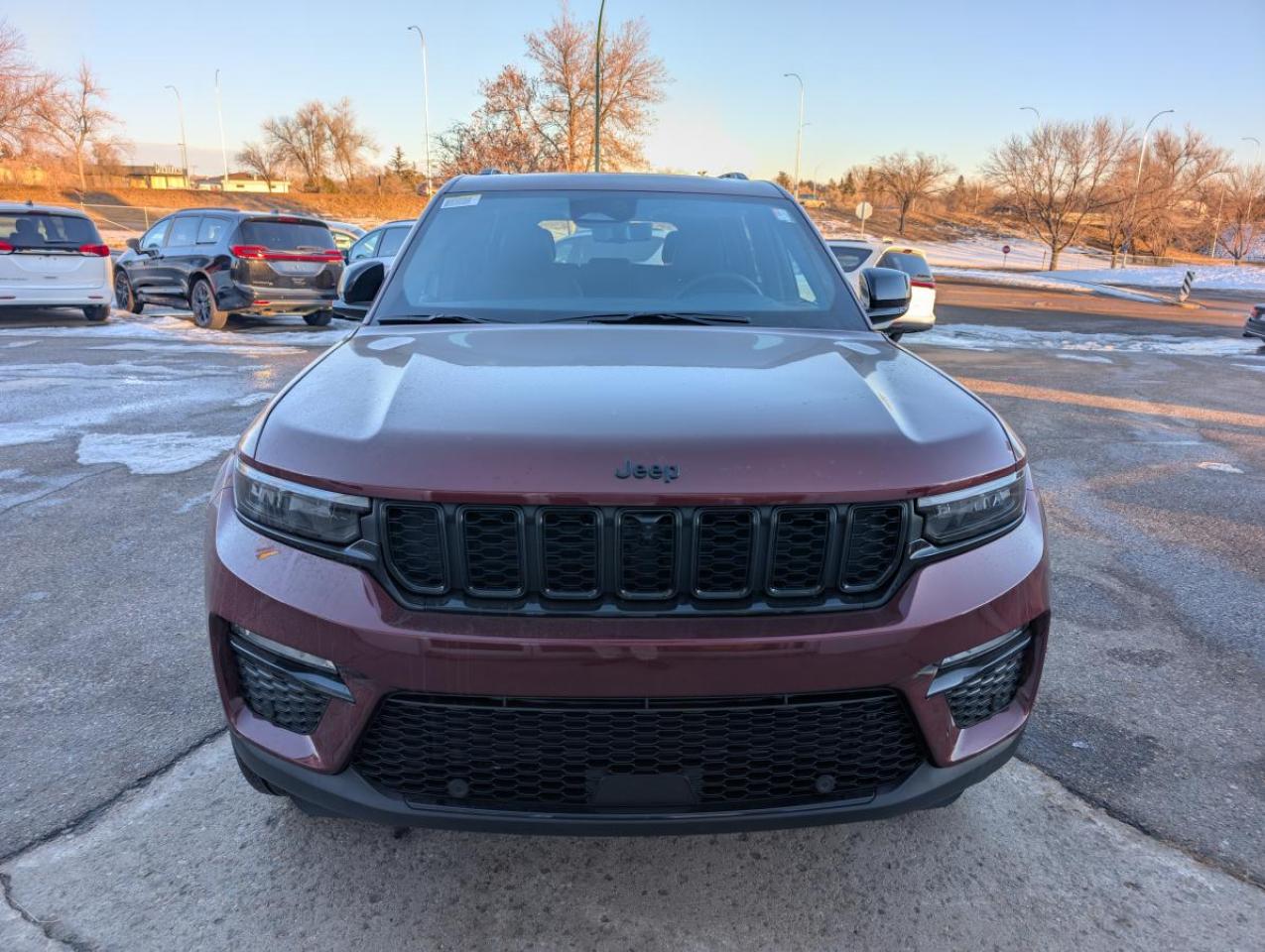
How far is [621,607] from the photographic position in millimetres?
1736

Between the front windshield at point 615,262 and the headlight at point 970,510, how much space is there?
1.07m

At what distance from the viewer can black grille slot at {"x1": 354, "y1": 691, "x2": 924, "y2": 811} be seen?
173cm

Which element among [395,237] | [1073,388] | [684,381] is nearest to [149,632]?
[684,381]

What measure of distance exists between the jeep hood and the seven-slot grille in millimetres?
49

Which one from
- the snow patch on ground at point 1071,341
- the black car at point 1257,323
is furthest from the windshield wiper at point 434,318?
the black car at point 1257,323

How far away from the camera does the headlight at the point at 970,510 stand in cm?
182

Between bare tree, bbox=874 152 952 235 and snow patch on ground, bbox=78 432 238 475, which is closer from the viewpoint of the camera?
snow patch on ground, bbox=78 432 238 475

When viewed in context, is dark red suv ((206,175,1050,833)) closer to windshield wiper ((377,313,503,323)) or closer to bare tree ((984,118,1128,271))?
windshield wiper ((377,313,503,323))

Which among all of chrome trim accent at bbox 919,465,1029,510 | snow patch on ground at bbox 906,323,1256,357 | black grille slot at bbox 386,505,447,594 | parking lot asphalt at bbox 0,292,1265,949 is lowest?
snow patch on ground at bbox 906,323,1256,357

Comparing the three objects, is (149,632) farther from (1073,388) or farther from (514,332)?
(1073,388)

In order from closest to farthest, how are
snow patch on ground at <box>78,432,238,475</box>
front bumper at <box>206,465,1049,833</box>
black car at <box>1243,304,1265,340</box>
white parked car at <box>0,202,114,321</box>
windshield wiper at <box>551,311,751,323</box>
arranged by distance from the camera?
1. front bumper at <box>206,465,1049,833</box>
2. windshield wiper at <box>551,311,751,323</box>
3. snow patch on ground at <box>78,432,238,475</box>
4. white parked car at <box>0,202,114,321</box>
5. black car at <box>1243,304,1265,340</box>

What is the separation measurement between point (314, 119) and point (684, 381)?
80006 millimetres

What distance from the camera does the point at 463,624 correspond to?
5.58 feet

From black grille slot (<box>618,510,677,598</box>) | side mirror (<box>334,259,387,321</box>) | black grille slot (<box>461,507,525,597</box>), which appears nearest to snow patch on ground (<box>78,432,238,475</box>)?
side mirror (<box>334,259,387,321</box>)
